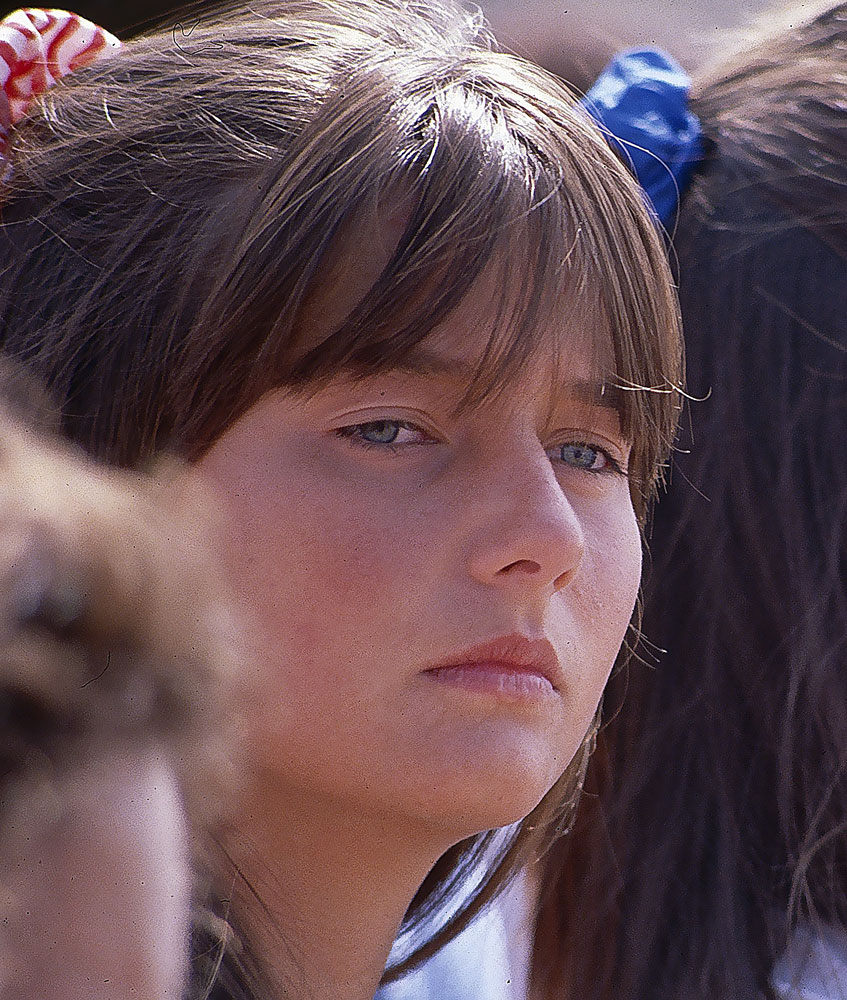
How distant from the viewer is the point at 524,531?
728 millimetres

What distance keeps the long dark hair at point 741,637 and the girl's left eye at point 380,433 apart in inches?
16.2

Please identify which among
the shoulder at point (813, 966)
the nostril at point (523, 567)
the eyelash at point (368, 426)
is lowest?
the shoulder at point (813, 966)

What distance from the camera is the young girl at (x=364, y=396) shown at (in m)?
0.73

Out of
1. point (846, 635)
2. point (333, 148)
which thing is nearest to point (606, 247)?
point (333, 148)

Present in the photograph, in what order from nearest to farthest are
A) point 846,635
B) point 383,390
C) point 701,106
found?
1. point 383,390
2. point 846,635
3. point 701,106

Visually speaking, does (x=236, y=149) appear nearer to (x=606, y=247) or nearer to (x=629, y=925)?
(x=606, y=247)

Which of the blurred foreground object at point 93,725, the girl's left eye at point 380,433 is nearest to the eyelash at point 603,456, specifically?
the girl's left eye at point 380,433

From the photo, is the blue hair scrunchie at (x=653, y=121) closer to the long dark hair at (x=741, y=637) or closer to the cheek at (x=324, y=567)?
the long dark hair at (x=741, y=637)

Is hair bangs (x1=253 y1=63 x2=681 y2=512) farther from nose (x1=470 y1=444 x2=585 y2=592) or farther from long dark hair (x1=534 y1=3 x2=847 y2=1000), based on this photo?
long dark hair (x1=534 y1=3 x2=847 y2=1000)

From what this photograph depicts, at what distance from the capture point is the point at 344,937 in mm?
824

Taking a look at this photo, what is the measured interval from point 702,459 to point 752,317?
0.12m

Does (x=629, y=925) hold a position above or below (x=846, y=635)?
below

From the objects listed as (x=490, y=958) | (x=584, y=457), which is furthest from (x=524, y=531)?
(x=490, y=958)

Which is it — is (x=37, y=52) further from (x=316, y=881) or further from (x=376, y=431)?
(x=316, y=881)
